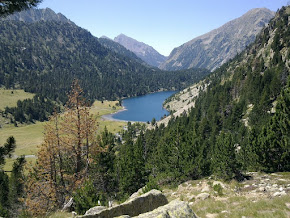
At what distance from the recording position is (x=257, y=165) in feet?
107

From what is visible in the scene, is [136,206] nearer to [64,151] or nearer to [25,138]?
[64,151]

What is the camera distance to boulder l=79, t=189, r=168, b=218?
9.57m

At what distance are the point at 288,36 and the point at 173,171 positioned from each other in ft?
420

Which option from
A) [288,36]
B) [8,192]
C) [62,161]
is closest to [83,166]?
[62,161]

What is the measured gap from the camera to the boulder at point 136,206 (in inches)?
377

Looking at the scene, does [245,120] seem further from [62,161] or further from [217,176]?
[62,161]

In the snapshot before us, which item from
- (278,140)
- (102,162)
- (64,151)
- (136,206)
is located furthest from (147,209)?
(278,140)

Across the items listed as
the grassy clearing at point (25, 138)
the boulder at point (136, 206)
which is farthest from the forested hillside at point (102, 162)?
the grassy clearing at point (25, 138)

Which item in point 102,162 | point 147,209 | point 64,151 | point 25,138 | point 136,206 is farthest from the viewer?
point 25,138

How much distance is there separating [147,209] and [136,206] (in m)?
0.68

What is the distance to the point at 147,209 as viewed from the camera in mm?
10805

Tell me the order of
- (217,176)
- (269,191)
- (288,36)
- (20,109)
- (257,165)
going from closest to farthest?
1. (269,191)
2. (217,176)
3. (257,165)
4. (288,36)
5. (20,109)

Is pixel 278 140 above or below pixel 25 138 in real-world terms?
above

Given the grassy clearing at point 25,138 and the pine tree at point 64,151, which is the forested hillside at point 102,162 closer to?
the pine tree at point 64,151
